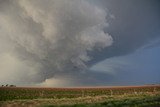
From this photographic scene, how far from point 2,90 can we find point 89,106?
30.1m

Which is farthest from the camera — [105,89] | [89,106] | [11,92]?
[105,89]

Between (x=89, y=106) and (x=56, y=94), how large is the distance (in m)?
28.4

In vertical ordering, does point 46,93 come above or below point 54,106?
above

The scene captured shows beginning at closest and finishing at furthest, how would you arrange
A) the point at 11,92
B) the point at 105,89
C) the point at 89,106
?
the point at 89,106 → the point at 11,92 → the point at 105,89

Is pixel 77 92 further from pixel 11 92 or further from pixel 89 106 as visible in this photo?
pixel 89 106

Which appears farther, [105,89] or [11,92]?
[105,89]

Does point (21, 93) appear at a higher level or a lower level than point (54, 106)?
higher

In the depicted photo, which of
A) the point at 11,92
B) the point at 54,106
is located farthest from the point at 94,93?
the point at 54,106

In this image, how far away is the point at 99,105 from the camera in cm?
3850

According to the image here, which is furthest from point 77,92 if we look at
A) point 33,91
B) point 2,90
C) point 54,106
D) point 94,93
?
point 54,106

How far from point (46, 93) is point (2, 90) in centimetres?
691

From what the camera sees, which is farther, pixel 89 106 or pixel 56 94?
pixel 56 94

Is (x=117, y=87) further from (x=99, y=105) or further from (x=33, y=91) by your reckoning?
(x=99, y=105)

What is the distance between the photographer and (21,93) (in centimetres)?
6475
